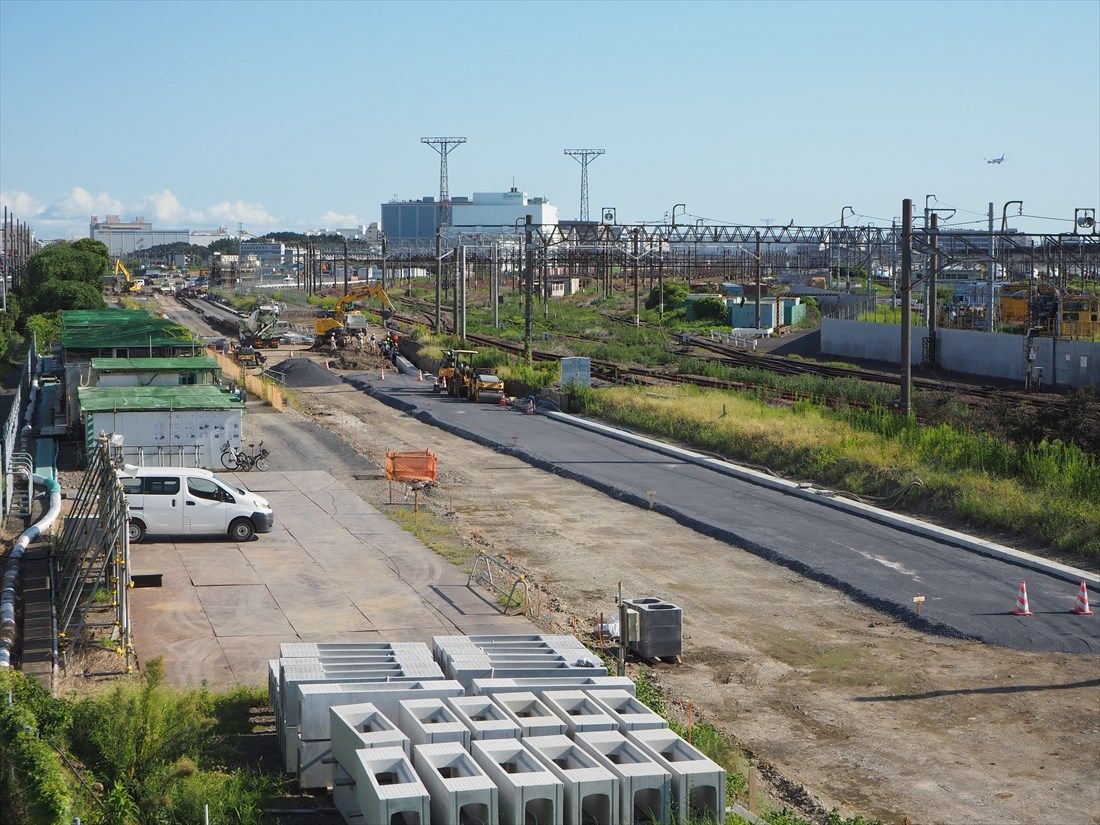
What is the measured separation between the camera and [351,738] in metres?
12.2

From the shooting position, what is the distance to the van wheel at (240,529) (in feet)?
82.3

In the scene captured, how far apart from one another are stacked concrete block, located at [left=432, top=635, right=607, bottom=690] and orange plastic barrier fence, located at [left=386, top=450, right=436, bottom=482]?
1655cm

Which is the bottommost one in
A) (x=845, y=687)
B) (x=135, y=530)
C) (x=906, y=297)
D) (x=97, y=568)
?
(x=845, y=687)

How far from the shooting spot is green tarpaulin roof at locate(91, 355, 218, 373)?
3791cm

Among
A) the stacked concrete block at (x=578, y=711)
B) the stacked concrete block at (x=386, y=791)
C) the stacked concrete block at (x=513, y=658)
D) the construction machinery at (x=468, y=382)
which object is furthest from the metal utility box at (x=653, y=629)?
the construction machinery at (x=468, y=382)

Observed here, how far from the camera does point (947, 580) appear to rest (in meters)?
22.3

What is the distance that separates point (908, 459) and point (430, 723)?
2019 centimetres

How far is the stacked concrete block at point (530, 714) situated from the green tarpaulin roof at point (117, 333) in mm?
32922

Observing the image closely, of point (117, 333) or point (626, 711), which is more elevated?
point (117, 333)

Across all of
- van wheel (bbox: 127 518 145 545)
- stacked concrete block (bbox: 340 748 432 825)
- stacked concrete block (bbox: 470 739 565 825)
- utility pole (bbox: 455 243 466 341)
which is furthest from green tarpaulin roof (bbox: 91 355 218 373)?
stacked concrete block (bbox: 470 739 565 825)

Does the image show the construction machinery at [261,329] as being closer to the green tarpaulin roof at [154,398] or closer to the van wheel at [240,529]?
the green tarpaulin roof at [154,398]

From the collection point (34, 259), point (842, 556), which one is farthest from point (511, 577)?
point (34, 259)

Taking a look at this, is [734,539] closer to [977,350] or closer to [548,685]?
[548,685]

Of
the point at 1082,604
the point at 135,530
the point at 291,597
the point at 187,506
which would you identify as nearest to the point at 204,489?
the point at 187,506
